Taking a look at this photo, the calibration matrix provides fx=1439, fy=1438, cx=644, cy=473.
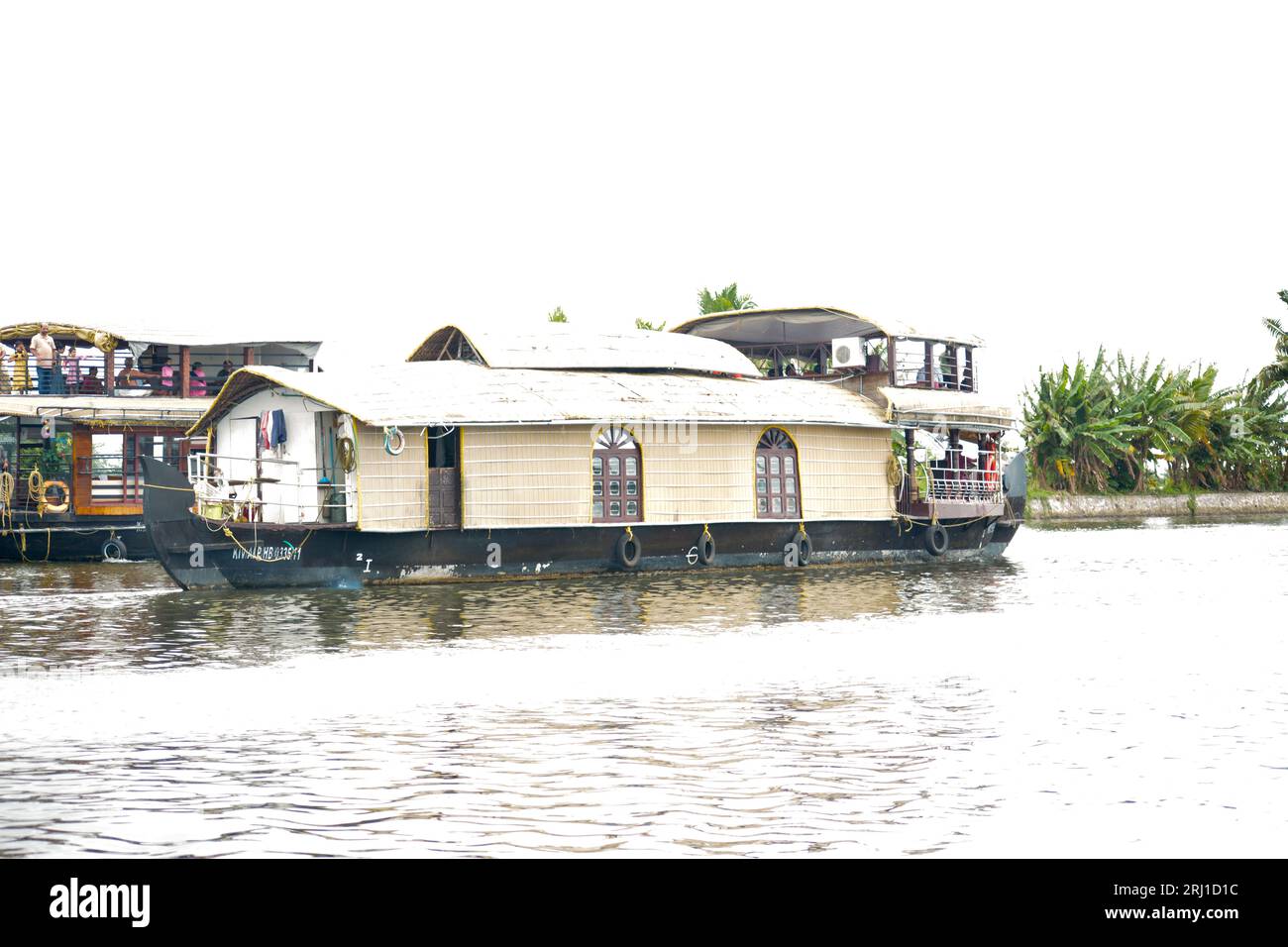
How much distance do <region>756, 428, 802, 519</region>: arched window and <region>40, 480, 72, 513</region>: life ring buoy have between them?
14.1 metres

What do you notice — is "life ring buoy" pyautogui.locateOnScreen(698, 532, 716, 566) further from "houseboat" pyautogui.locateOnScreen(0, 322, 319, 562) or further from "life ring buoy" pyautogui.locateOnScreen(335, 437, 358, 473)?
"houseboat" pyautogui.locateOnScreen(0, 322, 319, 562)

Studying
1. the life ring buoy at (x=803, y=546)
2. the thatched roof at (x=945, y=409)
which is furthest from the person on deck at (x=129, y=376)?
the thatched roof at (x=945, y=409)

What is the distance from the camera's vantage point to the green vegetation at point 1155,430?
47969 mm

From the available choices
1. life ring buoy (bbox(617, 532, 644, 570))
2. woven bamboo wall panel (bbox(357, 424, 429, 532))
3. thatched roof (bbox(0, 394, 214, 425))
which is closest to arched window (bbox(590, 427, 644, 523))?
life ring buoy (bbox(617, 532, 644, 570))

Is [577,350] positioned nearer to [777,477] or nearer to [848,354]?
[777,477]

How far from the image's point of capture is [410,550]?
2050cm

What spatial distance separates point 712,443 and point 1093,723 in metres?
13.6

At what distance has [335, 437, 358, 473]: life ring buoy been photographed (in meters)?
20.0

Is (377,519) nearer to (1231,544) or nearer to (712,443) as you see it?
(712,443)

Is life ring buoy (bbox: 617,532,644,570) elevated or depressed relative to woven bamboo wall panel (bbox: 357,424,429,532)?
depressed

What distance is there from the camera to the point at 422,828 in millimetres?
6871

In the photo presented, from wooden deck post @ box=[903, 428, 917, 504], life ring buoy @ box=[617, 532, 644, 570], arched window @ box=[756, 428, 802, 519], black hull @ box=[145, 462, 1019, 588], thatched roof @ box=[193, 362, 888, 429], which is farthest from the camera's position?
wooden deck post @ box=[903, 428, 917, 504]

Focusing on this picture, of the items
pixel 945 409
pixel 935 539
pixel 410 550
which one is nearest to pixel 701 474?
pixel 410 550
